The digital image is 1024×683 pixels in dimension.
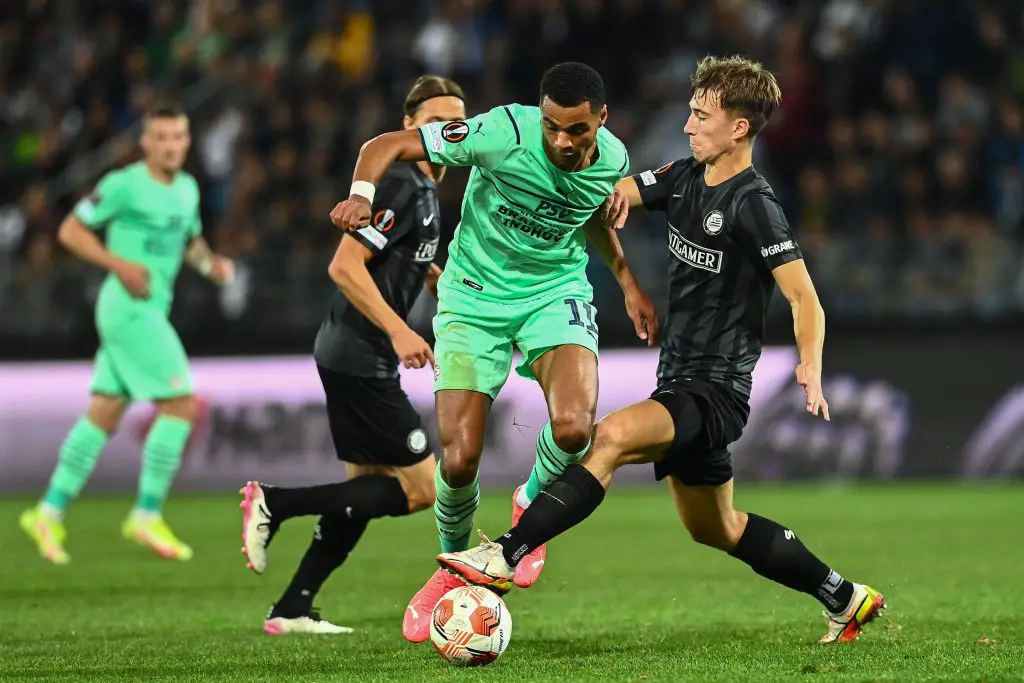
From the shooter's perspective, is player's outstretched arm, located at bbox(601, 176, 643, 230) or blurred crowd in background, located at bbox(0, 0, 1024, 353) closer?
player's outstretched arm, located at bbox(601, 176, 643, 230)

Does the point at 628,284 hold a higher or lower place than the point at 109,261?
higher

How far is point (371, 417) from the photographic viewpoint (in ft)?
22.0

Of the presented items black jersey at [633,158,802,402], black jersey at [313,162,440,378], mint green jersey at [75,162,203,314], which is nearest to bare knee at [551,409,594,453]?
black jersey at [633,158,802,402]

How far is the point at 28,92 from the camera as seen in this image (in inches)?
697

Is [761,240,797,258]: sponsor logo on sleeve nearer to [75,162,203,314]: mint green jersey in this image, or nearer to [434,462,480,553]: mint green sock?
[434,462,480,553]: mint green sock

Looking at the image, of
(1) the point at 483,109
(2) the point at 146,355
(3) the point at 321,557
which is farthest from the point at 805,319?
(1) the point at 483,109

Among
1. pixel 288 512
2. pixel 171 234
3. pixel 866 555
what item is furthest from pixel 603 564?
Result: pixel 171 234

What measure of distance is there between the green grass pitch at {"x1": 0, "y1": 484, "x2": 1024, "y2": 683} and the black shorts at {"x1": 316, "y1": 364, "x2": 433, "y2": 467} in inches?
29.3

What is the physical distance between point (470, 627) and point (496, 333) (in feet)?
4.01

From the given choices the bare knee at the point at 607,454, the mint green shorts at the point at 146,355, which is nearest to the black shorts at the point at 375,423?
the bare knee at the point at 607,454

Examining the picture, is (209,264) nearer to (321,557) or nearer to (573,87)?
(321,557)

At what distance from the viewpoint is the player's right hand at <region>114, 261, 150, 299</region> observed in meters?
9.75

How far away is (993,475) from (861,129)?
3.72 meters

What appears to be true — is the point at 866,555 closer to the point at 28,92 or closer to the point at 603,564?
the point at 603,564
